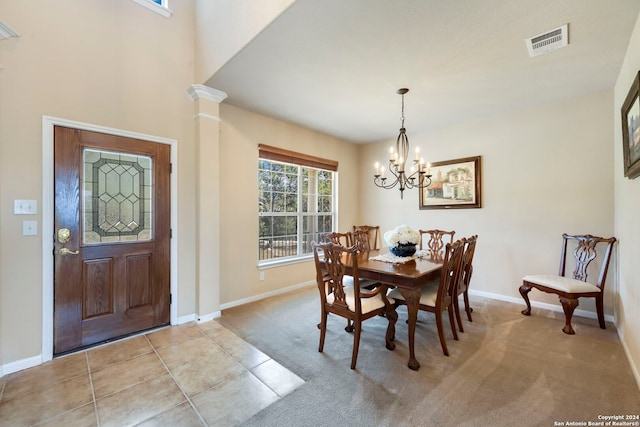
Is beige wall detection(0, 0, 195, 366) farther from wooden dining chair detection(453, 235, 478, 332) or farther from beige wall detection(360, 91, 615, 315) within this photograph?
beige wall detection(360, 91, 615, 315)

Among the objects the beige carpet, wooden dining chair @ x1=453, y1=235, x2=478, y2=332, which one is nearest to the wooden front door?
the beige carpet

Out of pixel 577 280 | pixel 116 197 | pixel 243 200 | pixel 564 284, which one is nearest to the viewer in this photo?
pixel 116 197

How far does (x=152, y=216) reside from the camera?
110 inches

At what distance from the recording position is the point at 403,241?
9.35ft

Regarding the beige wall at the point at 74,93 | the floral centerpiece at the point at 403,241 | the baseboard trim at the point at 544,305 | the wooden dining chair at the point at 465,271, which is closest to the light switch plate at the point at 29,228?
the beige wall at the point at 74,93

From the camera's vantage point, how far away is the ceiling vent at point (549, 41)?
6.74 ft

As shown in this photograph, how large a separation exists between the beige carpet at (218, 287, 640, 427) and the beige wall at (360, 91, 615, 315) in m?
0.82

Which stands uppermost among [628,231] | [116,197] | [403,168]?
[403,168]

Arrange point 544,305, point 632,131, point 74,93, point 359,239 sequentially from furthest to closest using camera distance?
point 359,239, point 544,305, point 74,93, point 632,131

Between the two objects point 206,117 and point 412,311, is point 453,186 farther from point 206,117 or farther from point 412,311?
point 206,117

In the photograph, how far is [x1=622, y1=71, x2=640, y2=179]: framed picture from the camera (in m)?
1.88

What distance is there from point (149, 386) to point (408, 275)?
2.09m

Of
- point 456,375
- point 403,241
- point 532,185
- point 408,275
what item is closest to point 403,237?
point 403,241

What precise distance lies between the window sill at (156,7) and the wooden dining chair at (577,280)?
16.5 ft
